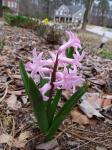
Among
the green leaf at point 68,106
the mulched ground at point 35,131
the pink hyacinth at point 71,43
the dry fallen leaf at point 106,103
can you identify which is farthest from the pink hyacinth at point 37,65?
the dry fallen leaf at point 106,103

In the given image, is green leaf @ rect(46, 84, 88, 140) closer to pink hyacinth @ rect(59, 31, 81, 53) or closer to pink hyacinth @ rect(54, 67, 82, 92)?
pink hyacinth @ rect(54, 67, 82, 92)

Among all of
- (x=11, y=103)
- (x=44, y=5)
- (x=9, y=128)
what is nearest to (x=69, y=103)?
(x=9, y=128)

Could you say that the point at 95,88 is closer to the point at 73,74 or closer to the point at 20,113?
the point at 20,113

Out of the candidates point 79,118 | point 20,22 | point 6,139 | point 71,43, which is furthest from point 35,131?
point 20,22

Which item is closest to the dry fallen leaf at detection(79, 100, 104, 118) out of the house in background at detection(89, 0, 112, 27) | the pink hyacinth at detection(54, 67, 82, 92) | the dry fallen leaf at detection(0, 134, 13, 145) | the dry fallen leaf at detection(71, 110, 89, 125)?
the dry fallen leaf at detection(71, 110, 89, 125)

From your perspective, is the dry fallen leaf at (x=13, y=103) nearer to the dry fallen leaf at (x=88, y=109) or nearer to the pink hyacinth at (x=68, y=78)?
the dry fallen leaf at (x=88, y=109)

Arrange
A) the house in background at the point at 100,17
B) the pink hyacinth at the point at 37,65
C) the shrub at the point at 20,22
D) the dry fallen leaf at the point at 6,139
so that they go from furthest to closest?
the house in background at the point at 100,17, the shrub at the point at 20,22, the dry fallen leaf at the point at 6,139, the pink hyacinth at the point at 37,65
